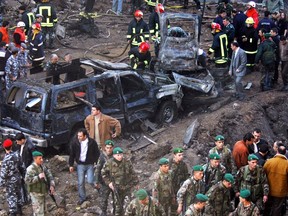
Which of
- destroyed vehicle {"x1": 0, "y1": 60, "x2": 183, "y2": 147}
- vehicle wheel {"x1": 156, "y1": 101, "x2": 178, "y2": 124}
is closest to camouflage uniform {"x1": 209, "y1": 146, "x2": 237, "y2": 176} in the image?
destroyed vehicle {"x1": 0, "y1": 60, "x2": 183, "y2": 147}

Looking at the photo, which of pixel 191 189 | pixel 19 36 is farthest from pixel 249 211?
pixel 19 36

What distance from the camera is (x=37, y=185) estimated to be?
9883mm

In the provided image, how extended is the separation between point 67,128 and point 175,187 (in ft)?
10.7

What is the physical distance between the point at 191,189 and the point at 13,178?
3.16 meters

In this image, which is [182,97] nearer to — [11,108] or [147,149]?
[147,149]

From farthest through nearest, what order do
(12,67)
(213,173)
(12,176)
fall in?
(12,67) < (12,176) < (213,173)

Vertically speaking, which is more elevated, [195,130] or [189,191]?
[189,191]

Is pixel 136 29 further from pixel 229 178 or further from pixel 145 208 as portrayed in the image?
pixel 145 208

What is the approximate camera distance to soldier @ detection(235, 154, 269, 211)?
9.73 meters

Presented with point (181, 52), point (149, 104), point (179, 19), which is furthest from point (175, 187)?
point (179, 19)

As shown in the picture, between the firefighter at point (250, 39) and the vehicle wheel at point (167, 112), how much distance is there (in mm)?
3481

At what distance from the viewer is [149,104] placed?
46.2 feet

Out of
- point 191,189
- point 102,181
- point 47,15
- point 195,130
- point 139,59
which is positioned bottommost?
point 195,130

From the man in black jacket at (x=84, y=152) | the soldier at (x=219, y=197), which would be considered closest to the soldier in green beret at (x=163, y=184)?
the soldier at (x=219, y=197)
